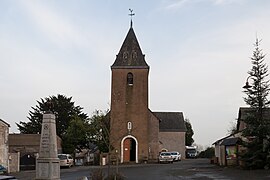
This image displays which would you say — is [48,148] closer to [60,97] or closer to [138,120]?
[138,120]

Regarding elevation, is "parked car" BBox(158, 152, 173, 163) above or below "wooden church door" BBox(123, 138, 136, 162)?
below

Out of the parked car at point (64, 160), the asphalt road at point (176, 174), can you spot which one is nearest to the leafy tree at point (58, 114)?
the parked car at point (64, 160)

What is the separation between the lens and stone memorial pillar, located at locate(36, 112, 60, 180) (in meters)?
18.5

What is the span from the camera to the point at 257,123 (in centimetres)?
3816

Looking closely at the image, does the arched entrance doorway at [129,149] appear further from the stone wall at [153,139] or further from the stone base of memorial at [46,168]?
the stone base of memorial at [46,168]

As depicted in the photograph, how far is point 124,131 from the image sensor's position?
2411 inches

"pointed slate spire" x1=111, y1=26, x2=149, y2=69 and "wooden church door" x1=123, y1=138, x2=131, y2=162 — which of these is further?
"pointed slate spire" x1=111, y1=26, x2=149, y2=69

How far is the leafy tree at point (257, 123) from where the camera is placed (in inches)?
1467

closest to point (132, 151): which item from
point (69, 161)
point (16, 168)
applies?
point (69, 161)

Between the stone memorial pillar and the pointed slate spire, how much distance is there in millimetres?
43106

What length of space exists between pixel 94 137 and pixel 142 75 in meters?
11.6

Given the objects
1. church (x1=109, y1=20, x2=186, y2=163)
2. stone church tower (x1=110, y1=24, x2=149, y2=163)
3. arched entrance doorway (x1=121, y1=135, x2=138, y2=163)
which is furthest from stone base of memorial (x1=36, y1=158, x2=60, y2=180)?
arched entrance doorway (x1=121, y1=135, x2=138, y2=163)

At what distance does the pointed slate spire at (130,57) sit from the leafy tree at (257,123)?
24733 mm

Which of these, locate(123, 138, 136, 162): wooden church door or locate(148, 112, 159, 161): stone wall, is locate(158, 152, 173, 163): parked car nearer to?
locate(148, 112, 159, 161): stone wall
